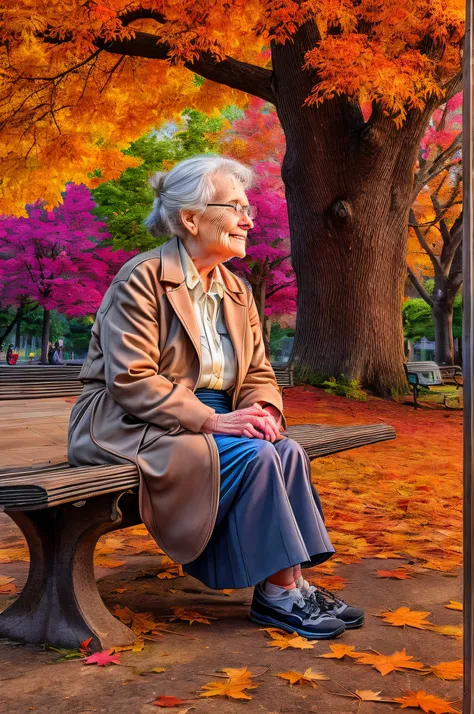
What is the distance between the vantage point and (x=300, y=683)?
2533 mm

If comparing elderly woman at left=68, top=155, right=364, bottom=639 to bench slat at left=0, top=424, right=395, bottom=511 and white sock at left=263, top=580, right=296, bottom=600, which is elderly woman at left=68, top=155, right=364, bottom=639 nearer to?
white sock at left=263, top=580, right=296, bottom=600

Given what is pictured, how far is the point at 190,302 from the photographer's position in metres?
3.22

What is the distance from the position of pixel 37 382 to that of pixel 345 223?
22.7 feet

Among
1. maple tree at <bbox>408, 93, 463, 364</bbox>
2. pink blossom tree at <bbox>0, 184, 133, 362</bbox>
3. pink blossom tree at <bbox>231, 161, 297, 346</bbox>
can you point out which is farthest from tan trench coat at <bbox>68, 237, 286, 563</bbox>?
pink blossom tree at <bbox>0, 184, 133, 362</bbox>

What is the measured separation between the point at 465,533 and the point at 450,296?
22.9 metres

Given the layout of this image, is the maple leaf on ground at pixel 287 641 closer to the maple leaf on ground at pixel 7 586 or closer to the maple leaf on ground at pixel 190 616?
the maple leaf on ground at pixel 190 616

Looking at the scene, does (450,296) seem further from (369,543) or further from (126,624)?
(126,624)

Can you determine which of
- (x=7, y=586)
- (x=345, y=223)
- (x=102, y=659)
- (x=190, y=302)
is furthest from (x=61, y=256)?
(x=102, y=659)

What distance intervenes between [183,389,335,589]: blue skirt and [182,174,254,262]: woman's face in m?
0.72

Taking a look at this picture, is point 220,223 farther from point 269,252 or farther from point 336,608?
point 269,252

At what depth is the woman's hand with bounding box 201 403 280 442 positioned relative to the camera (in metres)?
3.05

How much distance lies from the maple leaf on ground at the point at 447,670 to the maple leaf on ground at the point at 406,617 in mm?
387

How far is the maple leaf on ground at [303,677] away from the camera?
253 cm

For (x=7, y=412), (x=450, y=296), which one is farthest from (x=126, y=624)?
(x=450, y=296)
